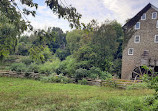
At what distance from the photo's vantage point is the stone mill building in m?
25.5

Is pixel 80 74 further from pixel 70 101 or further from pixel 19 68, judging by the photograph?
pixel 70 101

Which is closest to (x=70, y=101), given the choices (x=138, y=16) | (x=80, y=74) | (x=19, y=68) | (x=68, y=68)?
(x=80, y=74)

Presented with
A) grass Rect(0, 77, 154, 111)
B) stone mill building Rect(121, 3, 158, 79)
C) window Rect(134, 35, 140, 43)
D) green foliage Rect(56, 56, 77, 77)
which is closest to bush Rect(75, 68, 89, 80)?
green foliage Rect(56, 56, 77, 77)

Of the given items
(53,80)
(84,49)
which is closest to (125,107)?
(53,80)

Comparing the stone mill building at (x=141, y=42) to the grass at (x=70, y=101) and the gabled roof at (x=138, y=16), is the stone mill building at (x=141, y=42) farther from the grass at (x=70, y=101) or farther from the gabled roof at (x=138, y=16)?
the grass at (x=70, y=101)

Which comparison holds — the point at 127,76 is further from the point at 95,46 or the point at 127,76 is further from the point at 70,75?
the point at 70,75

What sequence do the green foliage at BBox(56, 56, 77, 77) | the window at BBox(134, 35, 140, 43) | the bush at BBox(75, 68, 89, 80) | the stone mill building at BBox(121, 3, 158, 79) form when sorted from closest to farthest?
1. the bush at BBox(75, 68, 89, 80)
2. the green foliage at BBox(56, 56, 77, 77)
3. the stone mill building at BBox(121, 3, 158, 79)
4. the window at BBox(134, 35, 140, 43)

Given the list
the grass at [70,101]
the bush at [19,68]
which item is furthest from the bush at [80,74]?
the grass at [70,101]

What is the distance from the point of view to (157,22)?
2556cm

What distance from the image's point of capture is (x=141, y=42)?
1049 inches

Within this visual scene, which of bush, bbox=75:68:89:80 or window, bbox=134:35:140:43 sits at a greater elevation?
window, bbox=134:35:140:43

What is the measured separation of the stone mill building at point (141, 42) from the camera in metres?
25.5

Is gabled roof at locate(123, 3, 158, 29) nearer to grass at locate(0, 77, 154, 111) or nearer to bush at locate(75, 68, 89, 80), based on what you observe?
bush at locate(75, 68, 89, 80)

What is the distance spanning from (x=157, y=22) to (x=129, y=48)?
661 centimetres
